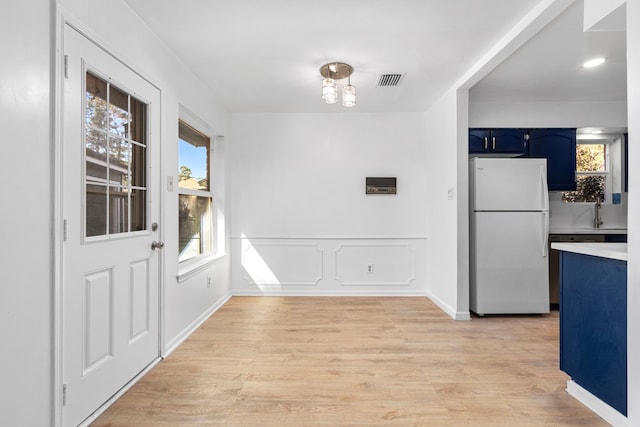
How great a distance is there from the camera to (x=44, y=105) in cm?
145

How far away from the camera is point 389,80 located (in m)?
3.23

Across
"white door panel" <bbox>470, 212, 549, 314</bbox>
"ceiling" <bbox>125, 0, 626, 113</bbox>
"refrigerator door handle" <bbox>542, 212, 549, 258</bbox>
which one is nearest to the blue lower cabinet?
"white door panel" <bbox>470, 212, 549, 314</bbox>

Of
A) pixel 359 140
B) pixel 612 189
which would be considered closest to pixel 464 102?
pixel 359 140

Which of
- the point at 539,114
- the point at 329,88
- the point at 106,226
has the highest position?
the point at 539,114

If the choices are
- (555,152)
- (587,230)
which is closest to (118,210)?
(555,152)

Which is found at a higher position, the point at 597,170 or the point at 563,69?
the point at 563,69

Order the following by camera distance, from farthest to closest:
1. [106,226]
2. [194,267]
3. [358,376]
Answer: [194,267] < [358,376] < [106,226]

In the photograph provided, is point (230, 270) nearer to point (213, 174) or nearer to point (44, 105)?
point (213, 174)

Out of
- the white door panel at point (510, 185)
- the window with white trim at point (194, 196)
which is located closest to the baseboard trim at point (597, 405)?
the white door panel at point (510, 185)

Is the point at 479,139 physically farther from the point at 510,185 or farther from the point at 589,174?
the point at 589,174

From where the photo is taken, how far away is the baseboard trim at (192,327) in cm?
260

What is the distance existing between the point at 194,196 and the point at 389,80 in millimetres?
2388

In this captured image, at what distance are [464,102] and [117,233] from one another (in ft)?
11.0

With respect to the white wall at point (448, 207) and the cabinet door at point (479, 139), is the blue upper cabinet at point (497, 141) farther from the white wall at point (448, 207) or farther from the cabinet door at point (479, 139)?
the white wall at point (448, 207)
